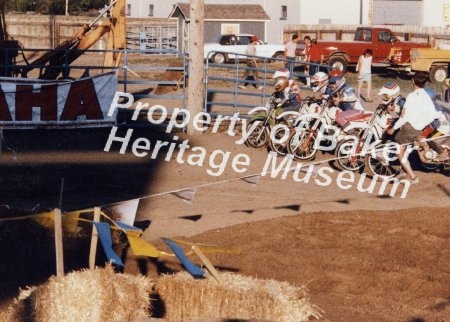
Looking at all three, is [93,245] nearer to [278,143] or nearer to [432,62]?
[278,143]

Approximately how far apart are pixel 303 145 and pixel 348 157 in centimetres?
110

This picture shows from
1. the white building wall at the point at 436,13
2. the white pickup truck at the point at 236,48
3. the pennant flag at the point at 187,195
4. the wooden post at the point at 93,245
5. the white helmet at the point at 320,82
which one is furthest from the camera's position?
the white building wall at the point at 436,13

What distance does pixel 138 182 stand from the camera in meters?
14.9

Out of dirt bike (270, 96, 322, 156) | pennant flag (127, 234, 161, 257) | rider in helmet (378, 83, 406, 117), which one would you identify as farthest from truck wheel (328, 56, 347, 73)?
pennant flag (127, 234, 161, 257)

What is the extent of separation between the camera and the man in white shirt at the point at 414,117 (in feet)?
49.0

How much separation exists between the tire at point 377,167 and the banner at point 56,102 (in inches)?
243

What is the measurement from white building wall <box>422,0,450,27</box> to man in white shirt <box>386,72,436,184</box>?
153 ft

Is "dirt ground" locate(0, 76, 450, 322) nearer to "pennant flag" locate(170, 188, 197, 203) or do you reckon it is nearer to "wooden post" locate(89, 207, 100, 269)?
"pennant flag" locate(170, 188, 197, 203)

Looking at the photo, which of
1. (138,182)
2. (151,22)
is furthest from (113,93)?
(151,22)

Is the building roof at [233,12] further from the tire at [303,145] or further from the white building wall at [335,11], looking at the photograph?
the tire at [303,145]

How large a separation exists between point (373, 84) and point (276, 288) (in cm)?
2854

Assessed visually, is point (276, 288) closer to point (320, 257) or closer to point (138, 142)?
point (320, 257)

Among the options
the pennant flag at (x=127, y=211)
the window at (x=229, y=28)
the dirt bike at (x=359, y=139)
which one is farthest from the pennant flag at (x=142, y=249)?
the window at (x=229, y=28)

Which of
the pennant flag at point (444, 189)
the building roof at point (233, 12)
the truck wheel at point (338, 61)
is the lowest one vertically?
the pennant flag at point (444, 189)
